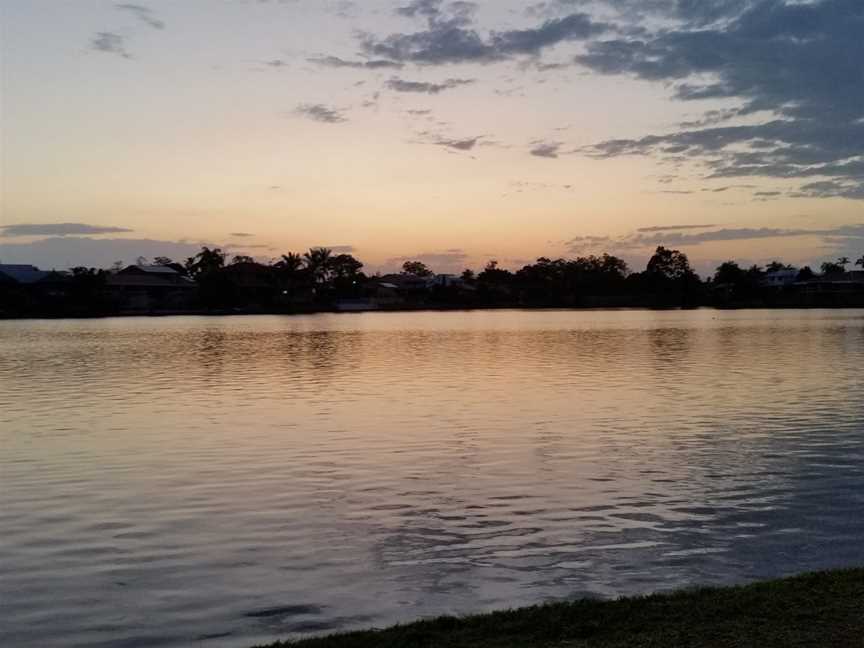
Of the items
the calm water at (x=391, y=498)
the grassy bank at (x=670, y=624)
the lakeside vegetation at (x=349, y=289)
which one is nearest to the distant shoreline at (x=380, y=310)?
the lakeside vegetation at (x=349, y=289)

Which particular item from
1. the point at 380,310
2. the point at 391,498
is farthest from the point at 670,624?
the point at 380,310

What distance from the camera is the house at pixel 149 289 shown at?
14075cm

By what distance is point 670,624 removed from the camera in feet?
22.3

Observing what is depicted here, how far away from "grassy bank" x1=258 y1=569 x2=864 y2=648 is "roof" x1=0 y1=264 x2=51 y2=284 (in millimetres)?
143901

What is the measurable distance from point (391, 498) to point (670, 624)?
7.18 meters

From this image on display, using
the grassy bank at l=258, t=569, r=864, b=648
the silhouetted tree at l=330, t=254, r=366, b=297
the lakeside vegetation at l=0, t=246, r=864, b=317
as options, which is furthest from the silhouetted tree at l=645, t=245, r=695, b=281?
the grassy bank at l=258, t=569, r=864, b=648

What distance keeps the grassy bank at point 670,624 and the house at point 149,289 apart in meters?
139

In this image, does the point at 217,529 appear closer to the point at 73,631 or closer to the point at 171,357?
the point at 73,631

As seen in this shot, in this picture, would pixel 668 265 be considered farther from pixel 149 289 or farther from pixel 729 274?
pixel 149 289

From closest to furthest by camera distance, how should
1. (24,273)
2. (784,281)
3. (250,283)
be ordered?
(24,273) → (250,283) → (784,281)

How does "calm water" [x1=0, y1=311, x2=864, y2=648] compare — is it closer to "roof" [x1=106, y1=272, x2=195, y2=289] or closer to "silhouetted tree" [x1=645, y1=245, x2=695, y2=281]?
"roof" [x1=106, y1=272, x2=195, y2=289]

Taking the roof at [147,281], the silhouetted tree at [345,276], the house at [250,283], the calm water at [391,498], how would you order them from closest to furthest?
1. the calm water at [391,498]
2. the roof at [147,281]
3. the house at [250,283]
4. the silhouetted tree at [345,276]

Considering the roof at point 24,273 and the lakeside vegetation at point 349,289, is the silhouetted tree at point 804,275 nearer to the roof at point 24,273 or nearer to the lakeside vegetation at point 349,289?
the lakeside vegetation at point 349,289

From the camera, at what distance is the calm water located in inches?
353
